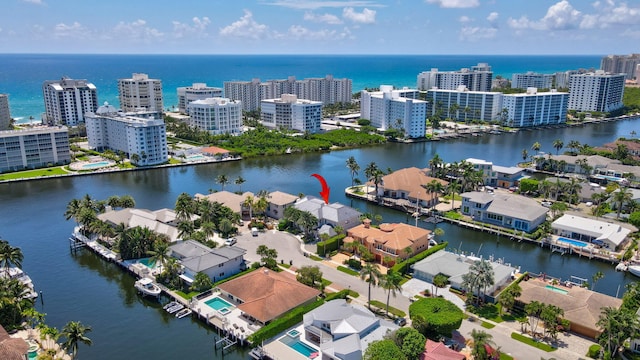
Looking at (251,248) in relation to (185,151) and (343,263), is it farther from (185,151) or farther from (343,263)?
(185,151)

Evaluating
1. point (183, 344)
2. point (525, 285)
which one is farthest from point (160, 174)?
point (525, 285)

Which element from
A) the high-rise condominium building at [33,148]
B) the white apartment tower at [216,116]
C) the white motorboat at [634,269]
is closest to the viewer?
the white motorboat at [634,269]

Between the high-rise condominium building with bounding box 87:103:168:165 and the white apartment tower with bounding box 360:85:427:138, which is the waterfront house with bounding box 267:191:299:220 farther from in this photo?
the white apartment tower with bounding box 360:85:427:138

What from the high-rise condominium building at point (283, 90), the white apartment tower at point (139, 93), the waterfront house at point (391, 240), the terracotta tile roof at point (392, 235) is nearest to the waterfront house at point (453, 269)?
the waterfront house at point (391, 240)

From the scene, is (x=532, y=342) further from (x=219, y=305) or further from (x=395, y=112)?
(x=395, y=112)

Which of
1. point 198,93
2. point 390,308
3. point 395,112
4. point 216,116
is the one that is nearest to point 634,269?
point 390,308

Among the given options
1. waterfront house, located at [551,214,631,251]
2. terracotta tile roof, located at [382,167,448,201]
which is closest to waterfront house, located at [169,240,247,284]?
terracotta tile roof, located at [382,167,448,201]

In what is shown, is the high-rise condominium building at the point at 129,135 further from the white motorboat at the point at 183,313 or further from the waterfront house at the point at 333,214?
the white motorboat at the point at 183,313
